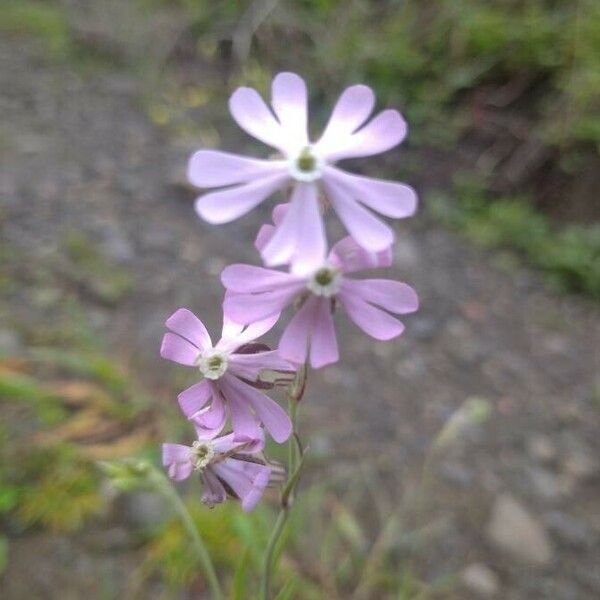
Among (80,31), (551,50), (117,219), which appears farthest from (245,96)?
(80,31)

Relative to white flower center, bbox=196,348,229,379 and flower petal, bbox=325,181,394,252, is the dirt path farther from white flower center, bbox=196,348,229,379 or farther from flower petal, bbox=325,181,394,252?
flower petal, bbox=325,181,394,252

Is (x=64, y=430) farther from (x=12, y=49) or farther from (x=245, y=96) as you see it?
(x=12, y=49)

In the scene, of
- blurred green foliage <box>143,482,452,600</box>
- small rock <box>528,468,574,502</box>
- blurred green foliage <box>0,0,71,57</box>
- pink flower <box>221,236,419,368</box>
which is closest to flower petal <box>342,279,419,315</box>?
pink flower <box>221,236,419,368</box>

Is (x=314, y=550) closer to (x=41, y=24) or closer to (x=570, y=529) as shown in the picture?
(x=570, y=529)

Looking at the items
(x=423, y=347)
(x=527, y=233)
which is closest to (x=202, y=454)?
(x=423, y=347)

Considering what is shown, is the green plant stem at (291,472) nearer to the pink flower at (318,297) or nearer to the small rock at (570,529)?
the pink flower at (318,297)

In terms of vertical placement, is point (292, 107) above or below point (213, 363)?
above
